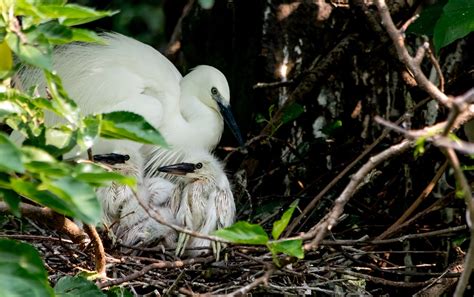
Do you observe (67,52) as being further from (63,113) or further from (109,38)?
(63,113)

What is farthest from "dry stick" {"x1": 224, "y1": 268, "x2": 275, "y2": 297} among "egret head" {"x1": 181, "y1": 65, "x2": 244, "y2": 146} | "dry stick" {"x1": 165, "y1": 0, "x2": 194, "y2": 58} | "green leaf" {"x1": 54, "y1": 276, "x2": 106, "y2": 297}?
"dry stick" {"x1": 165, "y1": 0, "x2": 194, "y2": 58}

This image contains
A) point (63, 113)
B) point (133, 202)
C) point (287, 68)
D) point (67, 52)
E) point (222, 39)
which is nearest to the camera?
point (63, 113)

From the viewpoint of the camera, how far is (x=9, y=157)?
1186 mm

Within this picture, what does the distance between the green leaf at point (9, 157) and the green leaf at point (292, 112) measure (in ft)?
5.38

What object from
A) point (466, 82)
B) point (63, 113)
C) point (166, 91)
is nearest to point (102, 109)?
point (166, 91)

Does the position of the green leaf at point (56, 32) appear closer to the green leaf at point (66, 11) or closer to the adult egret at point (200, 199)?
the green leaf at point (66, 11)

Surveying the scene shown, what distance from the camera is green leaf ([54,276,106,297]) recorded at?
5.16 feet

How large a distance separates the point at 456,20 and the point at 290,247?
2.99 ft

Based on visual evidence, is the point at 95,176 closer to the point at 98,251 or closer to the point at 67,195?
the point at 67,195

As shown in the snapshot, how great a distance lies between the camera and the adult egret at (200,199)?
245cm

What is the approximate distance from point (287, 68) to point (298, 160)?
39cm

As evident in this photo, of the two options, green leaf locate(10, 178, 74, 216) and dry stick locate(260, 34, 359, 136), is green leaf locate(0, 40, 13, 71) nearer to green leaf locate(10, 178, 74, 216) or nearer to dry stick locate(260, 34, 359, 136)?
green leaf locate(10, 178, 74, 216)

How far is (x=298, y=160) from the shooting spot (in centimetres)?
294

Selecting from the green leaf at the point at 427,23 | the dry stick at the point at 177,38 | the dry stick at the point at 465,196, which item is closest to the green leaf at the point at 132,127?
the dry stick at the point at 465,196
